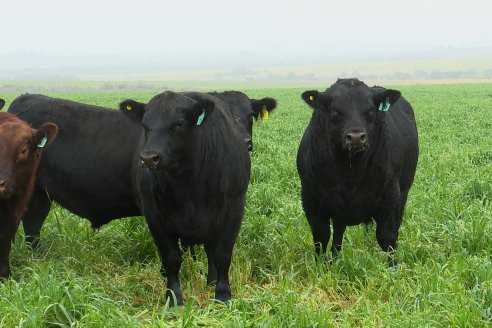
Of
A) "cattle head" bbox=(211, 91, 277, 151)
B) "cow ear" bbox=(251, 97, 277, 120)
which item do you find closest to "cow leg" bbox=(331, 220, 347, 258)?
"cattle head" bbox=(211, 91, 277, 151)

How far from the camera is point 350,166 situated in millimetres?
4945

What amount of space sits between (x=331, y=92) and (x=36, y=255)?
3.08m

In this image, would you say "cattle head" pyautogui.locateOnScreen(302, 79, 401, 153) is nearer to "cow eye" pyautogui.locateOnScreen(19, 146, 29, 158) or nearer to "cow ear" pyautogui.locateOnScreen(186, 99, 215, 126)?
"cow ear" pyautogui.locateOnScreen(186, 99, 215, 126)

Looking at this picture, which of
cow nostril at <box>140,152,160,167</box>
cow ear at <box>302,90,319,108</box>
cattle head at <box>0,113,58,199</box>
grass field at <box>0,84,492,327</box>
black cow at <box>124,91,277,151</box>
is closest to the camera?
grass field at <box>0,84,492,327</box>

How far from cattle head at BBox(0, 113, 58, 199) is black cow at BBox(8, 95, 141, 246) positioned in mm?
605

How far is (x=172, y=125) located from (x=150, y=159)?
35cm

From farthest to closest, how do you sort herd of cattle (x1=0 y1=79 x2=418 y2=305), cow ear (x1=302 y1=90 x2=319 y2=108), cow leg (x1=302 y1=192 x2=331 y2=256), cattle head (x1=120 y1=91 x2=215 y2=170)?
cow leg (x1=302 y1=192 x2=331 y2=256) → cow ear (x1=302 y1=90 x2=319 y2=108) → herd of cattle (x1=0 y1=79 x2=418 y2=305) → cattle head (x1=120 y1=91 x2=215 y2=170)

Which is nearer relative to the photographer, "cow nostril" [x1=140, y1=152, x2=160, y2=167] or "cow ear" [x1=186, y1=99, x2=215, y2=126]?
"cow nostril" [x1=140, y1=152, x2=160, y2=167]

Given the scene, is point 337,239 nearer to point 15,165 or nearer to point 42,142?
point 42,142

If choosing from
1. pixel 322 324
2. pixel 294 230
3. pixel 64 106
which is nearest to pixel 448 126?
pixel 294 230

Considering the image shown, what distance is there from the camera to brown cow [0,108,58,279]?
4520mm

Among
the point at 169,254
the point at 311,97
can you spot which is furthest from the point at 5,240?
the point at 311,97

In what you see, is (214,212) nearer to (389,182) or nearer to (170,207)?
(170,207)

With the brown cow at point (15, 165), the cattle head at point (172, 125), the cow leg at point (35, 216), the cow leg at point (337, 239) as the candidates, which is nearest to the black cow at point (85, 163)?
the cow leg at point (35, 216)
